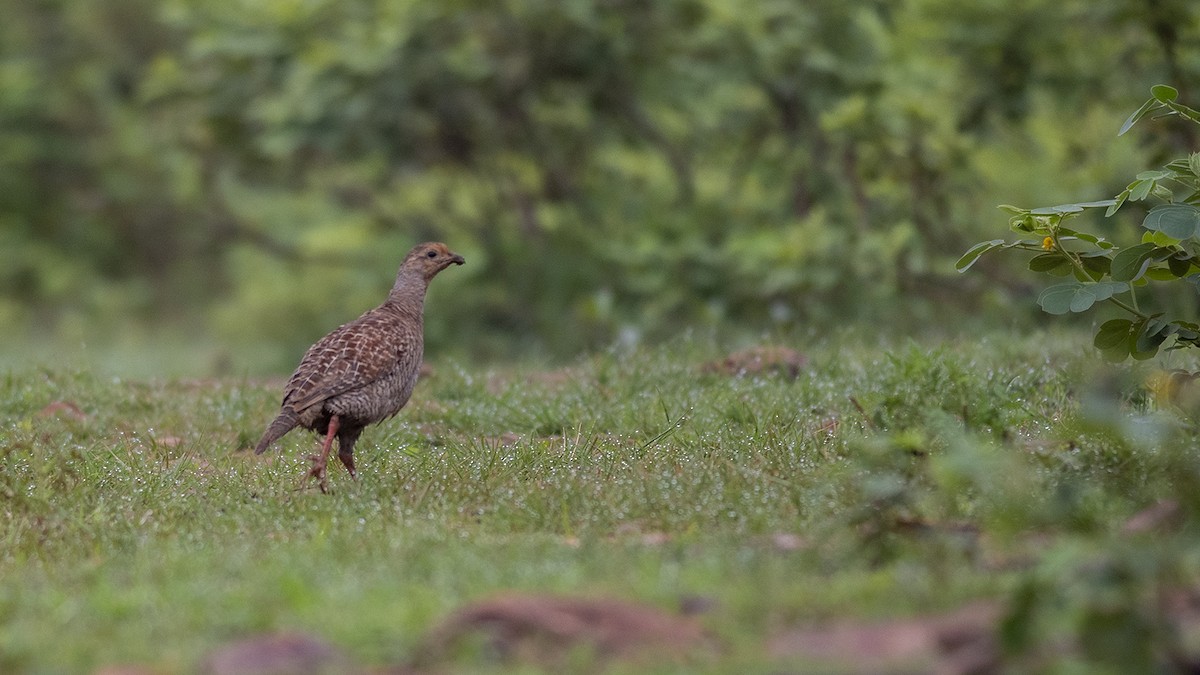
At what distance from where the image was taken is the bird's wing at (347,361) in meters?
6.39

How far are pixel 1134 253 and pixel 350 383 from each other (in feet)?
10.6

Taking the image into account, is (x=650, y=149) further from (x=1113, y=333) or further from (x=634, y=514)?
(x=634, y=514)

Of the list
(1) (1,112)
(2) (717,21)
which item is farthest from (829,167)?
(1) (1,112)

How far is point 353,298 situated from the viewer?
53.7 ft

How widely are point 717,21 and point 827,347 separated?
4.01m

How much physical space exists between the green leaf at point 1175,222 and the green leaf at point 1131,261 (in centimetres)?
22

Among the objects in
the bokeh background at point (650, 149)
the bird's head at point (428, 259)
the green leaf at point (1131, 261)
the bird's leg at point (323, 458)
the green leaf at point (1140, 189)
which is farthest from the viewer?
the bokeh background at point (650, 149)

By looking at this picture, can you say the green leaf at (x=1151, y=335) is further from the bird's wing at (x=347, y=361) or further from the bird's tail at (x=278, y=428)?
the bird's tail at (x=278, y=428)

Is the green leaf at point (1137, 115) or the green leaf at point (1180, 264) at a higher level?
the green leaf at point (1137, 115)

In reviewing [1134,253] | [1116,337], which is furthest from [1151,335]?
[1134,253]

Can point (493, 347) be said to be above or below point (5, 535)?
below

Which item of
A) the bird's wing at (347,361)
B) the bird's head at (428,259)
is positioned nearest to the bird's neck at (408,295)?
the bird's head at (428,259)

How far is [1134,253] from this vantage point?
537cm

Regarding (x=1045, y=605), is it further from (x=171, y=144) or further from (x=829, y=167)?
(x=171, y=144)
